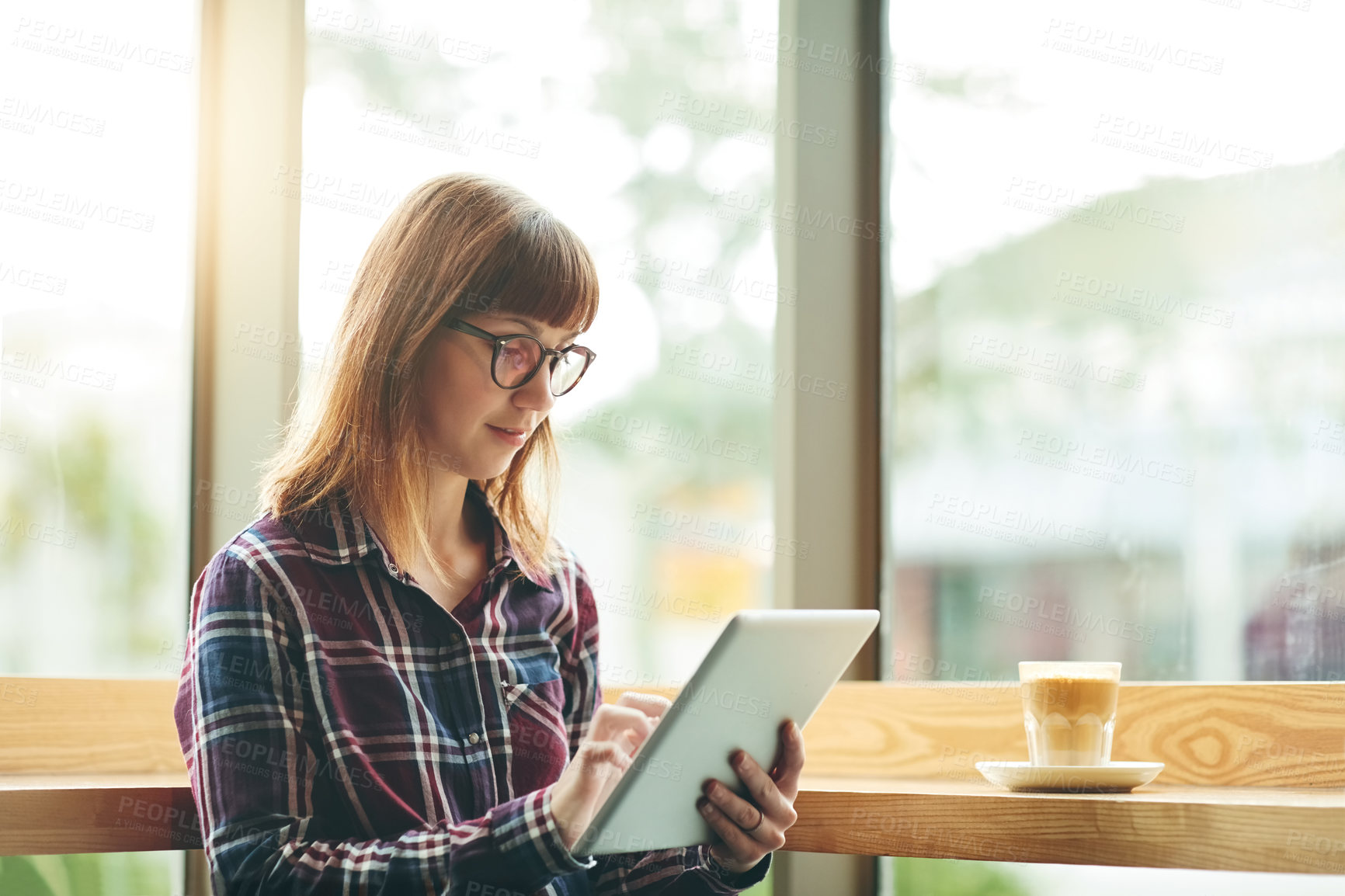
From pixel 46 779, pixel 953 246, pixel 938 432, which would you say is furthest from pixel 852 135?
pixel 46 779

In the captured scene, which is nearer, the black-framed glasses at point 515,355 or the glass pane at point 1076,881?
the black-framed glasses at point 515,355

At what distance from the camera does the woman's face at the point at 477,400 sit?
1199 mm

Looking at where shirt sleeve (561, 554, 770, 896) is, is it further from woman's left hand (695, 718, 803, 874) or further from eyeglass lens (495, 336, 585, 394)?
eyeglass lens (495, 336, 585, 394)

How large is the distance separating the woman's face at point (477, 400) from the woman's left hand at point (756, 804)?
16.6 inches

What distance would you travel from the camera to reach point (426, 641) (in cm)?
118

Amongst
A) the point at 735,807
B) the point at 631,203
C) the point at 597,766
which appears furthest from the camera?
the point at 631,203

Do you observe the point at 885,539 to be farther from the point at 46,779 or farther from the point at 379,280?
the point at 46,779

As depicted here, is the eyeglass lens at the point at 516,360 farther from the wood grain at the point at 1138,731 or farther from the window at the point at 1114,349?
the window at the point at 1114,349

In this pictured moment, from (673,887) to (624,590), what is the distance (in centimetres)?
61

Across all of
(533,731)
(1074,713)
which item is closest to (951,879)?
(1074,713)

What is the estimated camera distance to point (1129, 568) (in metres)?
1.53

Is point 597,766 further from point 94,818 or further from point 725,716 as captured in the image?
point 94,818

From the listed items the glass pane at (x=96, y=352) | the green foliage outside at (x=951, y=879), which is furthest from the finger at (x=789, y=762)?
the glass pane at (x=96, y=352)

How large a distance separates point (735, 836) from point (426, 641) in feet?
1.24
